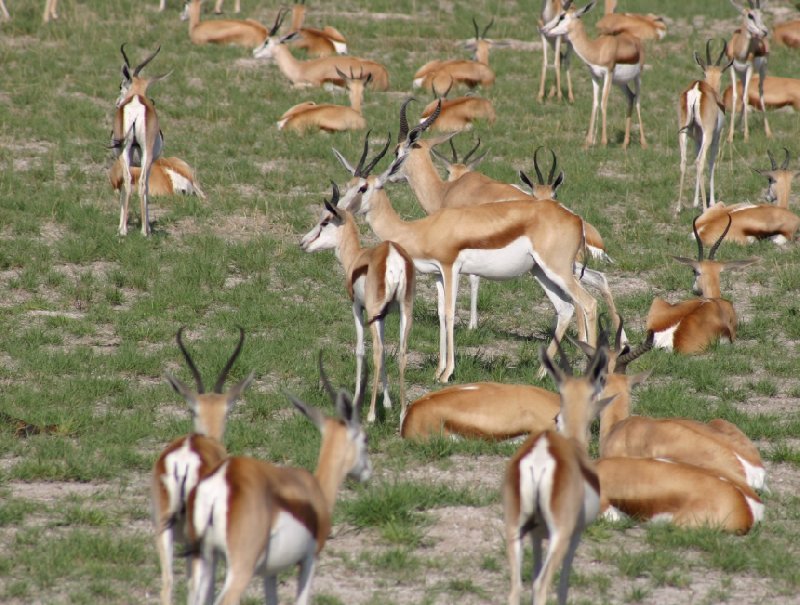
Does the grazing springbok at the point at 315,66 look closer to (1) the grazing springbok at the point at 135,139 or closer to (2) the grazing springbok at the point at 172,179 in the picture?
(2) the grazing springbok at the point at 172,179

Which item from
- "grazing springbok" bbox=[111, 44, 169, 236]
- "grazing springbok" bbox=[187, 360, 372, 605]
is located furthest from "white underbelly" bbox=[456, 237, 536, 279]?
"grazing springbok" bbox=[187, 360, 372, 605]

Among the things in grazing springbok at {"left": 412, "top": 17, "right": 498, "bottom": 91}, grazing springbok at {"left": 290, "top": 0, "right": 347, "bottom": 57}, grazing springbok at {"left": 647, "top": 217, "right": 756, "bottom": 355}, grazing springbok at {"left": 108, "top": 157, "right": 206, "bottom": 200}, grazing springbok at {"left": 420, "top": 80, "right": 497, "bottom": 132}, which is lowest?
grazing springbok at {"left": 647, "top": 217, "right": 756, "bottom": 355}

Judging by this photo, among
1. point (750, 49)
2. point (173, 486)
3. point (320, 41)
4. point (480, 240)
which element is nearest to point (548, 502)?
point (173, 486)

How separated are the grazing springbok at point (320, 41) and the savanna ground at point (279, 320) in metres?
0.53

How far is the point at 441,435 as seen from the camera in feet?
22.3

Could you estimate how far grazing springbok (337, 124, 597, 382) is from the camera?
27.3 feet

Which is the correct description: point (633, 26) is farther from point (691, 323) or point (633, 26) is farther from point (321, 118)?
point (691, 323)

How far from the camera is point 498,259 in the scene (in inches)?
329

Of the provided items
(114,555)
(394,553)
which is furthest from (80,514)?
(394,553)

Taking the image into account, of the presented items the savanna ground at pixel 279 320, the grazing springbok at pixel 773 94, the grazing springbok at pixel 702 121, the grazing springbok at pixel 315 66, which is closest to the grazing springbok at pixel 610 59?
the savanna ground at pixel 279 320

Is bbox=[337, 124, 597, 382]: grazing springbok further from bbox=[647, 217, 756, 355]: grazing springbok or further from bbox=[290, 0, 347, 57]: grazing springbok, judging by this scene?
bbox=[290, 0, 347, 57]: grazing springbok

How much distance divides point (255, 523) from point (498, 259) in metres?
4.58

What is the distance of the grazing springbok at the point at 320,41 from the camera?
60.7 ft

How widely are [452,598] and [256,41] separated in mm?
14526
